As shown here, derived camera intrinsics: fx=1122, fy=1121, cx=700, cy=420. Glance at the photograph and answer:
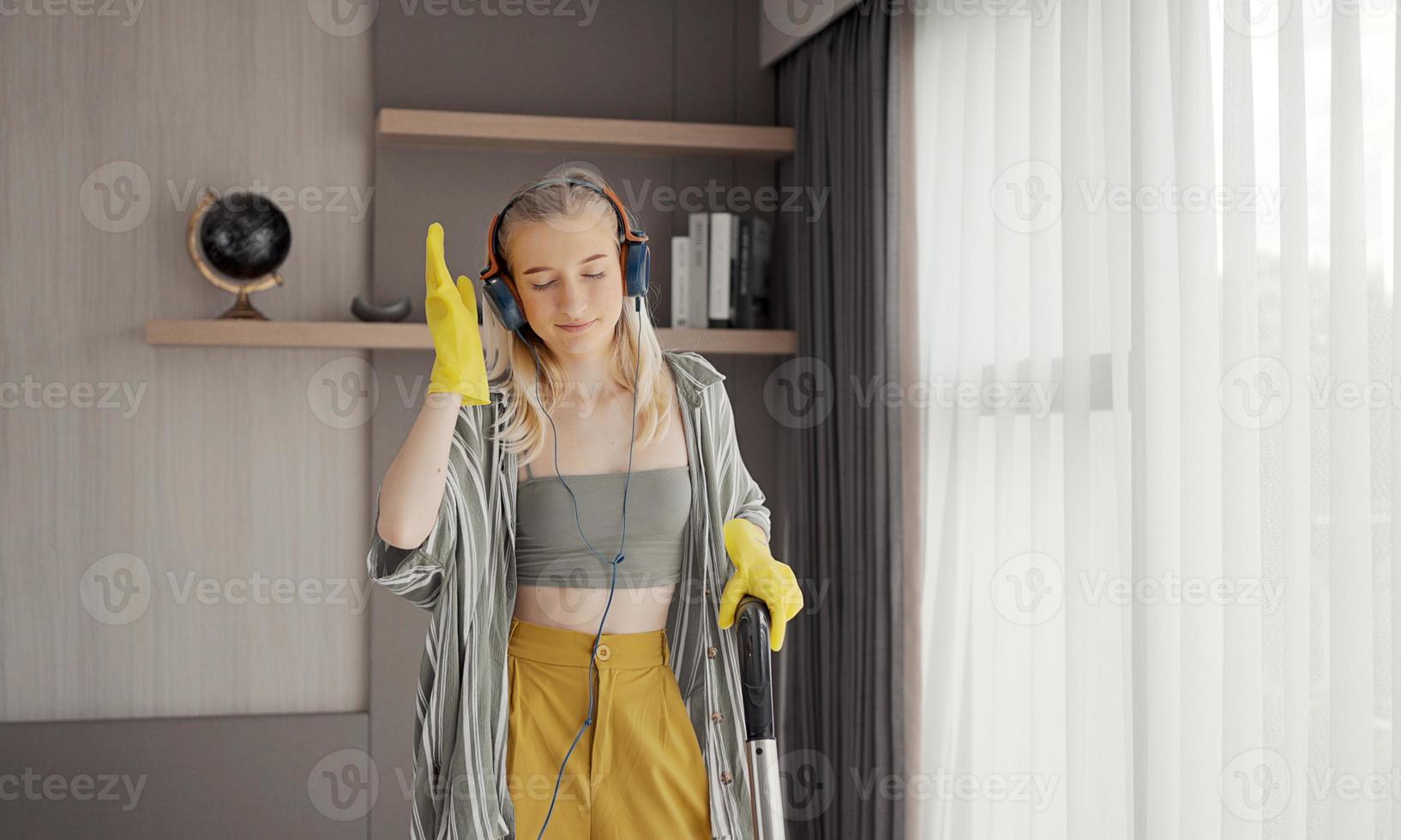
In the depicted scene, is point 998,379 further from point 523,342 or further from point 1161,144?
point 523,342

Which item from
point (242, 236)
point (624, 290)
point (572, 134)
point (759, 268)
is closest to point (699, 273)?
point (759, 268)

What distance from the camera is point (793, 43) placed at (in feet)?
9.13

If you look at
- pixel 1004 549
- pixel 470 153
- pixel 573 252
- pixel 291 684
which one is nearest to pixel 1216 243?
pixel 1004 549

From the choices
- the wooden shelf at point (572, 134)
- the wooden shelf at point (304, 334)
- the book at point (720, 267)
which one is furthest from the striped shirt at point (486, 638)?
the wooden shelf at point (572, 134)

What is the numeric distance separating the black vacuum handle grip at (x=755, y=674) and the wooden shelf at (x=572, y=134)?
63.6 inches

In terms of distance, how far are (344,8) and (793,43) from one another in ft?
→ 3.73

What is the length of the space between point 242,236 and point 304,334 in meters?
0.28

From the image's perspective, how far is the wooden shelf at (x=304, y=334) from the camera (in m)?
2.53

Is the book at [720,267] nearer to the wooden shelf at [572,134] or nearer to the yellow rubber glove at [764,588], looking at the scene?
the wooden shelf at [572,134]

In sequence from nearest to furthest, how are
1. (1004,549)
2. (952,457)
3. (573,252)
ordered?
(573,252) → (1004,549) → (952,457)

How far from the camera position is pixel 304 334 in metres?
2.57

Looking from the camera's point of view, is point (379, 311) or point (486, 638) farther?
point (379, 311)

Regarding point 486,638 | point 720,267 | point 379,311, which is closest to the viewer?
point 486,638

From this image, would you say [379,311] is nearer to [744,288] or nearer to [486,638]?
[744,288]
